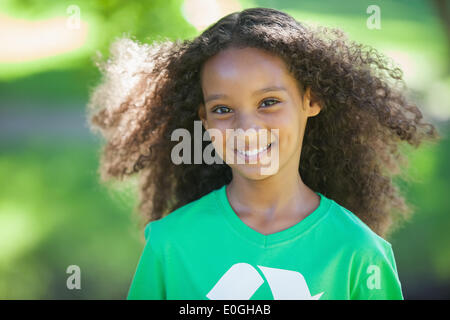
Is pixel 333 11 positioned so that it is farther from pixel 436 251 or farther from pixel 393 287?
pixel 393 287

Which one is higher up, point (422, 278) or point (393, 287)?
point (393, 287)

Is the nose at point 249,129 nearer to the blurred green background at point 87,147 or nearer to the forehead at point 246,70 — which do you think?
the forehead at point 246,70

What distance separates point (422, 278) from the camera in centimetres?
322

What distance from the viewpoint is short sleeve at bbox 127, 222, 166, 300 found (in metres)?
1.64

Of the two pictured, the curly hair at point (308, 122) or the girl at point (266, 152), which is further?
the curly hair at point (308, 122)

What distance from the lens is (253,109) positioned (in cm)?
160

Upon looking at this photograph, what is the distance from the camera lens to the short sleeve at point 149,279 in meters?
1.64

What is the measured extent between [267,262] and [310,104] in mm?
529

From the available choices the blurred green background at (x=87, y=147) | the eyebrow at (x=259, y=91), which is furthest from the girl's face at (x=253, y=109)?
the blurred green background at (x=87, y=147)

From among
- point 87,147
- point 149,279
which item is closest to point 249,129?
point 149,279

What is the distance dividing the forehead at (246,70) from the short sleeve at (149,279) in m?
0.53

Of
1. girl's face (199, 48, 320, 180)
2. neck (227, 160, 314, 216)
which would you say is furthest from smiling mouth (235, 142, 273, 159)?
neck (227, 160, 314, 216)
